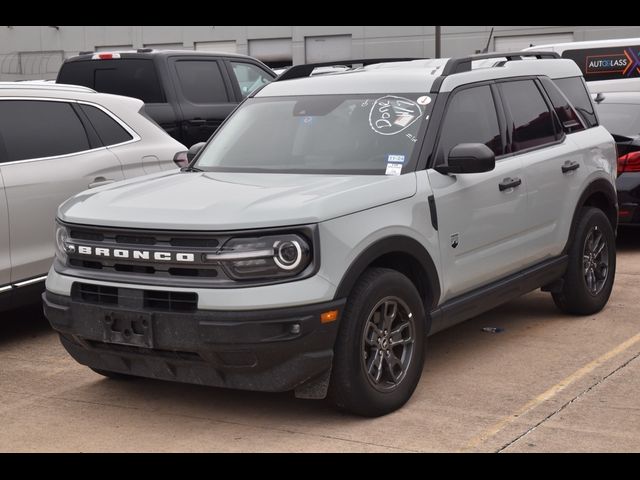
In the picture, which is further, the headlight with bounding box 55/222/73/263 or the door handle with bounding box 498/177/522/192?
the door handle with bounding box 498/177/522/192

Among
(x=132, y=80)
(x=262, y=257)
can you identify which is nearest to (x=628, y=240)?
(x=132, y=80)

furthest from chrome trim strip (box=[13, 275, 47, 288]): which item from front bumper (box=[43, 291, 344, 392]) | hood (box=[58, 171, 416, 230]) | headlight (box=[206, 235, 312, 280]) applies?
headlight (box=[206, 235, 312, 280])

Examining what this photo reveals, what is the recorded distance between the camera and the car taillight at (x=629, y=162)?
1001 cm

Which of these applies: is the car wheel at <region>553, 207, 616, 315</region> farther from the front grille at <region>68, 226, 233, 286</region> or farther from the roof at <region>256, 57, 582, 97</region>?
the front grille at <region>68, 226, 233, 286</region>

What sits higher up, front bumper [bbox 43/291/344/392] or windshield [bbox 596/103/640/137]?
windshield [bbox 596/103/640/137]

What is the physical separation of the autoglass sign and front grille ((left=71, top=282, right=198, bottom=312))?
13.8m

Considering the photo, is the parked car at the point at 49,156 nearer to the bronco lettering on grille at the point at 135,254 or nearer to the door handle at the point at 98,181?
the door handle at the point at 98,181

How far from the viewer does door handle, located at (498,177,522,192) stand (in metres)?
6.31

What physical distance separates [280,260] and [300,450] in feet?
2.92

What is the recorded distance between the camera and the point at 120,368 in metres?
5.35

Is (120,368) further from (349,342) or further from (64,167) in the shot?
(64,167)

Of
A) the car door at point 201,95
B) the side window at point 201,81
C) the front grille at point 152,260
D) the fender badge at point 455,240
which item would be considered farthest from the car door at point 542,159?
the side window at point 201,81

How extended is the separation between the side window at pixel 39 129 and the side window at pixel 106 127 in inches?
5.2
